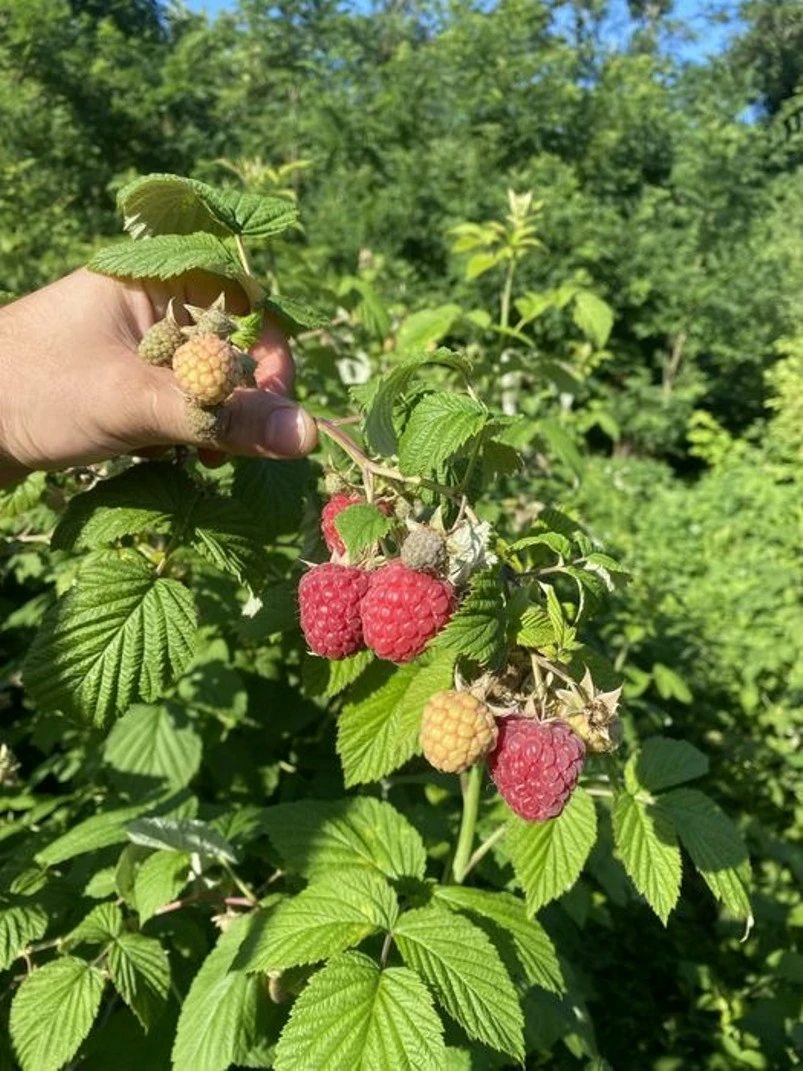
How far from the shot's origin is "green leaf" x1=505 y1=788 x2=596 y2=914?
39.0 inches

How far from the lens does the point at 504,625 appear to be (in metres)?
0.86

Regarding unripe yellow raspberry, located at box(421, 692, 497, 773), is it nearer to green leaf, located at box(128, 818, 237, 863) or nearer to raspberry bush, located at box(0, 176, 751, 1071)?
raspberry bush, located at box(0, 176, 751, 1071)

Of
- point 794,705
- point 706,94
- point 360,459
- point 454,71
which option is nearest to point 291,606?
point 360,459

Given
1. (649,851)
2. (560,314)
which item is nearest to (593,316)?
(649,851)

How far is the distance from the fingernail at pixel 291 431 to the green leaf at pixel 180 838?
55 centimetres

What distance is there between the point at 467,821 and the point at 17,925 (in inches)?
23.7

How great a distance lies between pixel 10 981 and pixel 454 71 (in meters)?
11.3

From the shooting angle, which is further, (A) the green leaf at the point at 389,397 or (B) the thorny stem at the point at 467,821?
(B) the thorny stem at the point at 467,821

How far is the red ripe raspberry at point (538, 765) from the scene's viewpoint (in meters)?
0.81

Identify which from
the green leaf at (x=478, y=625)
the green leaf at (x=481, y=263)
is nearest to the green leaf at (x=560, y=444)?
the green leaf at (x=481, y=263)

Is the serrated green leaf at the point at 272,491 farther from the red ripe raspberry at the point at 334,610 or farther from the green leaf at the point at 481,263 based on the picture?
the green leaf at the point at 481,263

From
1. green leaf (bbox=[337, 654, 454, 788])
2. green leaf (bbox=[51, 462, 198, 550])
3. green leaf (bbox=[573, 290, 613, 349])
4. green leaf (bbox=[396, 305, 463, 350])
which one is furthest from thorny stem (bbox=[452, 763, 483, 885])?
green leaf (bbox=[573, 290, 613, 349])

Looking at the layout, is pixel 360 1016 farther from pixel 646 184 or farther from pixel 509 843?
pixel 646 184

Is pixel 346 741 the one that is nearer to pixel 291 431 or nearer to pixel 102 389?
pixel 291 431
